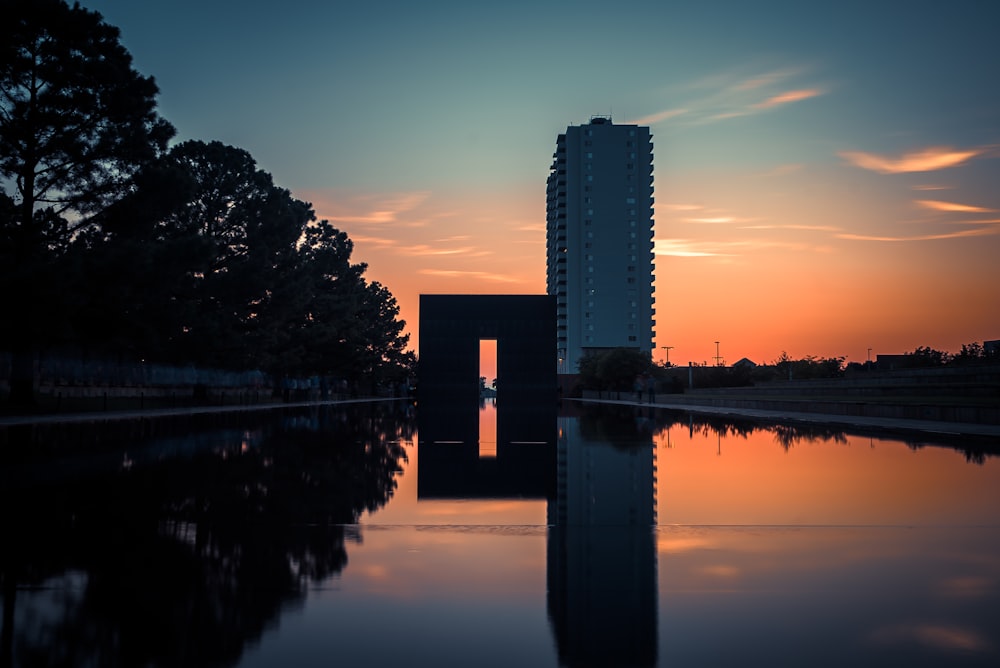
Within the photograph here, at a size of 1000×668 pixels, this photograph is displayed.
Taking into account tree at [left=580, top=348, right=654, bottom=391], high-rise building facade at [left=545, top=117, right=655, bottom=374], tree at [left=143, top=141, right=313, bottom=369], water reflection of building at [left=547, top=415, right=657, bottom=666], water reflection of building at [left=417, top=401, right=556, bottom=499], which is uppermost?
high-rise building facade at [left=545, top=117, right=655, bottom=374]

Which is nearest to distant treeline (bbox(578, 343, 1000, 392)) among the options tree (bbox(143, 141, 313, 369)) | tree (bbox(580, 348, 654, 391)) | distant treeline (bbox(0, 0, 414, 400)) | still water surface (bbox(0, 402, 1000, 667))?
tree (bbox(580, 348, 654, 391))

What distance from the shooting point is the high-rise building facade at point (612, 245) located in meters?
154

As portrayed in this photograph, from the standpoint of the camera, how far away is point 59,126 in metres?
33.5

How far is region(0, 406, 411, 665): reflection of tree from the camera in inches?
186

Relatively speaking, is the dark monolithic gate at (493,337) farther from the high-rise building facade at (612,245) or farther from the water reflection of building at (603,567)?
the water reflection of building at (603,567)

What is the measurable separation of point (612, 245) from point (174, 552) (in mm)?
150380

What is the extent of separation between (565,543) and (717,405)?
145 feet

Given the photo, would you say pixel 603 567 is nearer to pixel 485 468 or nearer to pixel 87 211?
pixel 485 468

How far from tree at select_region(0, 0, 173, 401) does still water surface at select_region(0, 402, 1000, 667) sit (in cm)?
2169

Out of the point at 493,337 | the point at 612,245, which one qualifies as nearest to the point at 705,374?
the point at 493,337

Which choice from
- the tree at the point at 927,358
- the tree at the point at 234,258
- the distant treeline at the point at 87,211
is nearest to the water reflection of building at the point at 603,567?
the distant treeline at the point at 87,211

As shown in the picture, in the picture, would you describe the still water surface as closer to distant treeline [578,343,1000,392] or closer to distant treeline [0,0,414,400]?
distant treeline [0,0,414,400]

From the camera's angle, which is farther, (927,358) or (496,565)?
(927,358)

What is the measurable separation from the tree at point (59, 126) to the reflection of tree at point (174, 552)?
2304 centimetres
